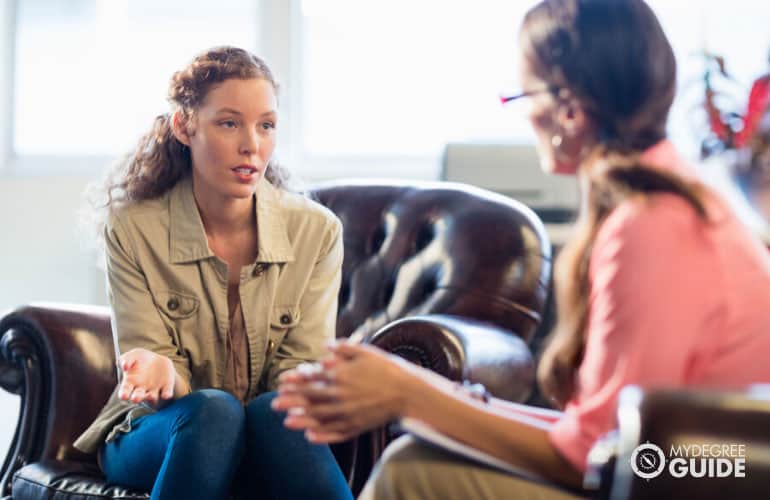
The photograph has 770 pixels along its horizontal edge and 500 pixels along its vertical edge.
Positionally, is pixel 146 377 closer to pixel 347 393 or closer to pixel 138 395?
pixel 138 395

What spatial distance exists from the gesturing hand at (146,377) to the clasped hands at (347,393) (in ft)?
2.25

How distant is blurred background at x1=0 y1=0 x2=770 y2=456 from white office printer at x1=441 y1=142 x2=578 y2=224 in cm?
57

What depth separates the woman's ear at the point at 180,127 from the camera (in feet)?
7.51

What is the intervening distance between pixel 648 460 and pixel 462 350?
1.11m

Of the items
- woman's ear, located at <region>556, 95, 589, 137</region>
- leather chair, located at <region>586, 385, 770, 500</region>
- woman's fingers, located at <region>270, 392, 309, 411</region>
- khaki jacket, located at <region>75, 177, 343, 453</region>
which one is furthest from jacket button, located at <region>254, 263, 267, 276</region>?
leather chair, located at <region>586, 385, 770, 500</region>

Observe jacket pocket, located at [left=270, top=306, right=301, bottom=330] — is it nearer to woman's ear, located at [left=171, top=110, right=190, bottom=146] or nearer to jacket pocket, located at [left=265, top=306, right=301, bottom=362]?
jacket pocket, located at [left=265, top=306, right=301, bottom=362]

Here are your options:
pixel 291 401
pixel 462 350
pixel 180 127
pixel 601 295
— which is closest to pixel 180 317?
pixel 180 127

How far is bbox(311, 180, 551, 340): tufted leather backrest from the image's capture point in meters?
2.46

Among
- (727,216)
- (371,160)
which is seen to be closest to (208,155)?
(727,216)

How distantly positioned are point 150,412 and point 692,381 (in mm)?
1268

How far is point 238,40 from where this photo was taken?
12.9 feet

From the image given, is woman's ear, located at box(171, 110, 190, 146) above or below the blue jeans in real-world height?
above

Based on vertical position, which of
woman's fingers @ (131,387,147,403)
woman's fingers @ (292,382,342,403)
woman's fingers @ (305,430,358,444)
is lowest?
woman's fingers @ (131,387,147,403)

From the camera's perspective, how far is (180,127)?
230 centimetres
